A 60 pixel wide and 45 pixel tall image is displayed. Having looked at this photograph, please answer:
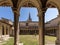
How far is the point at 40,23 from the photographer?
647cm

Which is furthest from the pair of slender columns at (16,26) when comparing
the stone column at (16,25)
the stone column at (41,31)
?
the stone column at (41,31)

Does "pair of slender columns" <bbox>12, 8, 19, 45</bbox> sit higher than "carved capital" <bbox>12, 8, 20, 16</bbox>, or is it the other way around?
"carved capital" <bbox>12, 8, 20, 16</bbox>

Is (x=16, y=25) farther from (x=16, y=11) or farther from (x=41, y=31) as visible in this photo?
(x=41, y=31)

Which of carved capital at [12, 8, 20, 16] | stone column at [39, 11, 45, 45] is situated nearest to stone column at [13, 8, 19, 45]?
carved capital at [12, 8, 20, 16]

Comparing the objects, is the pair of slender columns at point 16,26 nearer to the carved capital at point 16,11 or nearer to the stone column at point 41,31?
the carved capital at point 16,11

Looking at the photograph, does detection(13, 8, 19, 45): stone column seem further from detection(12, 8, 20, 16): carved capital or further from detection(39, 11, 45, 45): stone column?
detection(39, 11, 45, 45): stone column

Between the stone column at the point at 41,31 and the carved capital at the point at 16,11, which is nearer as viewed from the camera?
the stone column at the point at 41,31

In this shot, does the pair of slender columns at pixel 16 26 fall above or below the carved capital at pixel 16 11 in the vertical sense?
below

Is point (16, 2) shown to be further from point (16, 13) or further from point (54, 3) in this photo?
point (54, 3)

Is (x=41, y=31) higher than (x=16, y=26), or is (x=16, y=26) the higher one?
(x=16, y=26)

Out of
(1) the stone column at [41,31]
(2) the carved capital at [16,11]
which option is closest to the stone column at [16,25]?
(2) the carved capital at [16,11]

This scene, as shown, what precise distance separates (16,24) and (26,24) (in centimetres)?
3844

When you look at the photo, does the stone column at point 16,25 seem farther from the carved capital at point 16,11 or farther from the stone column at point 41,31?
the stone column at point 41,31

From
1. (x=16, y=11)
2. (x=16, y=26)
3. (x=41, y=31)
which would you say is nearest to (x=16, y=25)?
(x=16, y=26)
